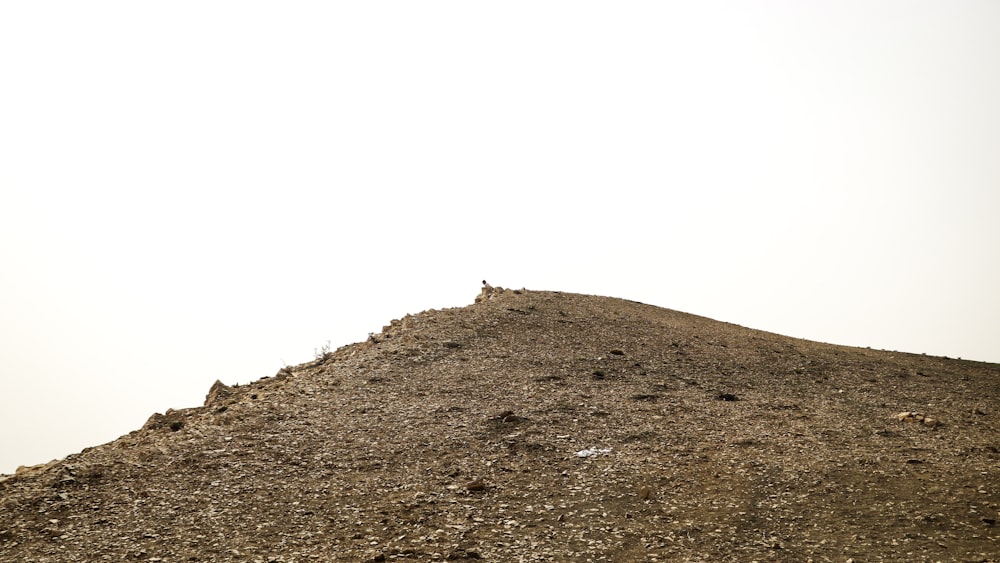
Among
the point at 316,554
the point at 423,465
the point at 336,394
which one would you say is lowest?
the point at 316,554

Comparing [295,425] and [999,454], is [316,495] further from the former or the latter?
[999,454]

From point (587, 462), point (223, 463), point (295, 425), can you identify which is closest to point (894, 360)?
point (587, 462)

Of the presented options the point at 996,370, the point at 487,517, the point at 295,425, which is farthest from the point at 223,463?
the point at 996,370

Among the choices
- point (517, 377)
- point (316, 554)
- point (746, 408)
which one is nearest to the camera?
point (316, 554)

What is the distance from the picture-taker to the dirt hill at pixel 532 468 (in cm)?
957

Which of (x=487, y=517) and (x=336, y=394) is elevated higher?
(x=336, y=394)

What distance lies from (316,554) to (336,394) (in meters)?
6.47

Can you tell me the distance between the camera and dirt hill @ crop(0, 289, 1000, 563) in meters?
9.57

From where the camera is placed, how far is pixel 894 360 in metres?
21.4

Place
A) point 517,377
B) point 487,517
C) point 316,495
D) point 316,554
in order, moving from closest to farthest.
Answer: point 316,554
point 487,517
point 316,495
point 517,377

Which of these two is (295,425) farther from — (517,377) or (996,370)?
(996,370)

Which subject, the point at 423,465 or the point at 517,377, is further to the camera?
the point at 517,377

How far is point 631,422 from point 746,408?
9.49ft

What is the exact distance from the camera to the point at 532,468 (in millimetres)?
11984
